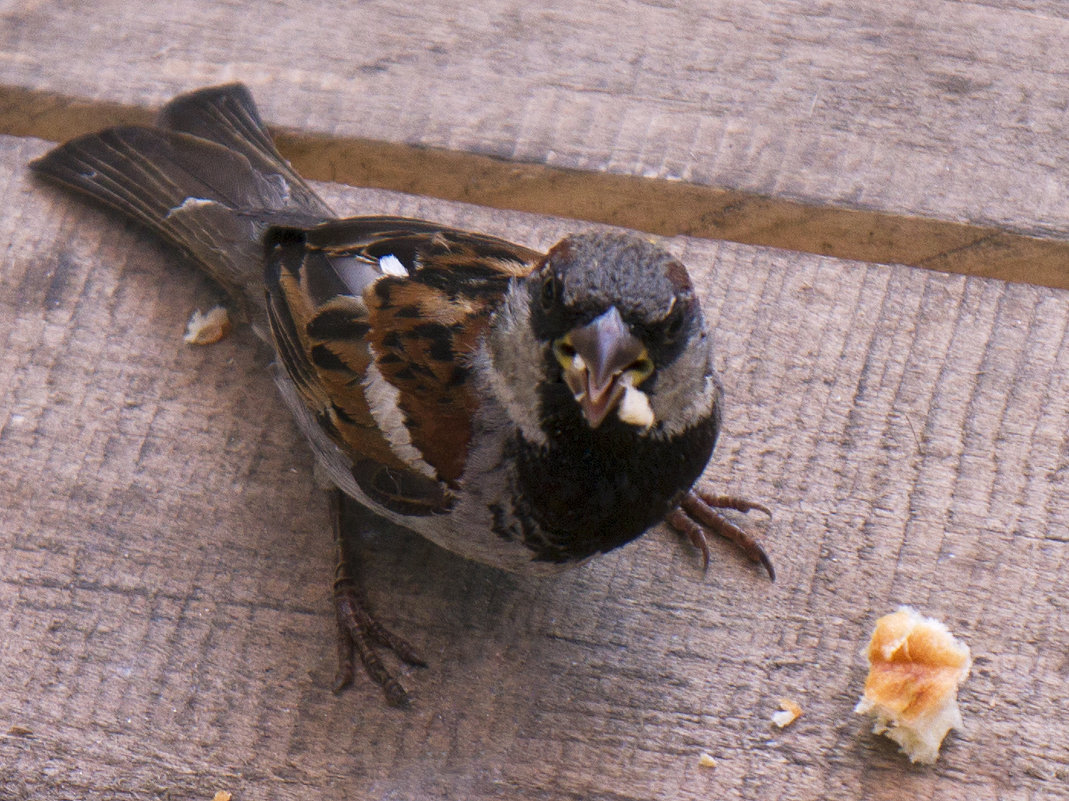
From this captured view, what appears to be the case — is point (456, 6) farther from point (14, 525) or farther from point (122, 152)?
point (14, 525)

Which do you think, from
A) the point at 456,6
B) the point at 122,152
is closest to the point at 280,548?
the point at 122,152

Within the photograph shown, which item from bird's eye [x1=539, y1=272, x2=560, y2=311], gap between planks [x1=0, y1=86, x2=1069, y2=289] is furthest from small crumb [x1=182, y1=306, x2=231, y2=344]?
bird's eye [x1=539, y1=272, x2=560, y2=311]

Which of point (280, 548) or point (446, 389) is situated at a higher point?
point (446, 389)

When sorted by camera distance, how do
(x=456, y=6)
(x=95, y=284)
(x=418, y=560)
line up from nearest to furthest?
(x=418, y=560), (x=95, y=284), (x=456, y=6)

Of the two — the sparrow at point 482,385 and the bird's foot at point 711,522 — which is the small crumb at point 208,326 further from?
the bird's foot at point 711,522

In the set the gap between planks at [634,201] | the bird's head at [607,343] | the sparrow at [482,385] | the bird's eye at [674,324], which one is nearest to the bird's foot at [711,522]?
the sparrow at [482,385]

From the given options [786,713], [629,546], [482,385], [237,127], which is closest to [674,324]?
[482,385]
